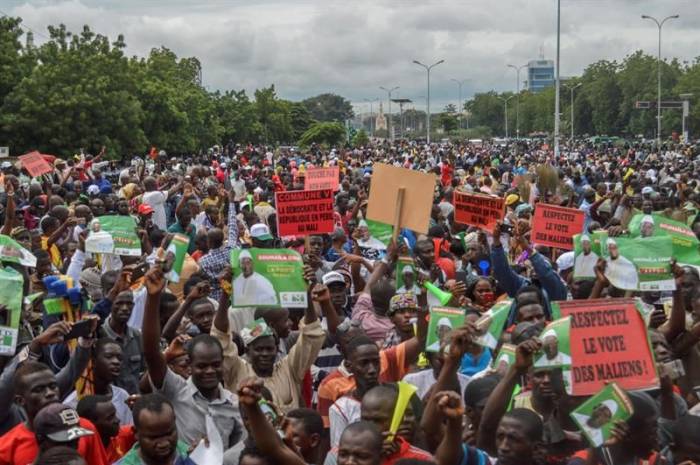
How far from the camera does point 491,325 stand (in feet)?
17.4

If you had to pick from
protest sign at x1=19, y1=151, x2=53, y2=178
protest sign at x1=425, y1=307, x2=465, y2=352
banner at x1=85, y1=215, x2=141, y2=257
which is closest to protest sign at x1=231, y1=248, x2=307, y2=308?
protest sign at x1=425, y1=307, x2=465, y2=352

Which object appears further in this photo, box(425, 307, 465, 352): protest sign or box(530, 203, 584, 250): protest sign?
box(530, 203, 584, 250): protest sign

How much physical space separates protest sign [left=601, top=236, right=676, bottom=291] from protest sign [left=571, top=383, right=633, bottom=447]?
245 centimetres

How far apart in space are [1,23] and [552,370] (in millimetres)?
35788

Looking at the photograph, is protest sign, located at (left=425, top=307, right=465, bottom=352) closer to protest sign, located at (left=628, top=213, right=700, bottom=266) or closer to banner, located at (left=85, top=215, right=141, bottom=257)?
protest sign, located at (left=628, top=213, right=700, bottom=266)

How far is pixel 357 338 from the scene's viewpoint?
564cm

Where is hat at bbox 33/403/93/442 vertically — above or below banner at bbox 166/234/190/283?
below

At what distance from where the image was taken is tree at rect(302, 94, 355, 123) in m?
153

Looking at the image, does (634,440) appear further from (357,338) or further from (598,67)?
(598,67)

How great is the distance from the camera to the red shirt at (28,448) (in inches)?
190

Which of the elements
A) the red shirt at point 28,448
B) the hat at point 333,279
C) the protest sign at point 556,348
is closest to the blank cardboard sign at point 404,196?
the hat at point 333,279

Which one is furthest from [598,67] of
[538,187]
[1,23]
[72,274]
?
[72,274]

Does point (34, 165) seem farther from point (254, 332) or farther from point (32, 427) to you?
point (32, 427)

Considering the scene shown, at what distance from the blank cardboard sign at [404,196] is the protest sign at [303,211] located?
3.72 ft
